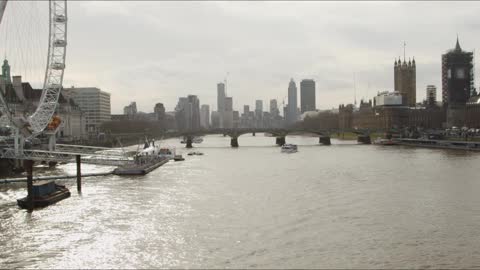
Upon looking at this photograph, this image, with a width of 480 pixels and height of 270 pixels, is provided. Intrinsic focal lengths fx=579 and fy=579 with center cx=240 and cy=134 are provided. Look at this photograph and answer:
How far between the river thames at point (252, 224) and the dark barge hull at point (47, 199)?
0.74 m

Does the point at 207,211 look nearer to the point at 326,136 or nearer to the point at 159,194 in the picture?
the point at 159,194

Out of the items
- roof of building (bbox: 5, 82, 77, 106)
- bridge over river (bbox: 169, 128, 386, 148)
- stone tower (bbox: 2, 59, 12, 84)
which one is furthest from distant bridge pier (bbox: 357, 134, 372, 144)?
stone tower (bbox: 2, 59, 12, 84)

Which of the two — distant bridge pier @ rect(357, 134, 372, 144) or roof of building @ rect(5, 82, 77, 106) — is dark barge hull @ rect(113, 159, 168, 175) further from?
distant bridge pier @ rect(357, 134, 372, 144)

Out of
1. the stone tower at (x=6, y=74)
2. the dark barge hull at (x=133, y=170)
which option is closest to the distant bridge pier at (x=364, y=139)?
the stone tower at (x=6, y=74)

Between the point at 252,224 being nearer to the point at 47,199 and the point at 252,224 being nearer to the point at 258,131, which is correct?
the point at 47,199

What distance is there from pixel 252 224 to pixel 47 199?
1707 cm

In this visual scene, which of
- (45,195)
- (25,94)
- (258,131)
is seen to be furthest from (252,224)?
(258,131)

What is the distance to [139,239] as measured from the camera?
32.3 metres

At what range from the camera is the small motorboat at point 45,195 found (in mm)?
42562

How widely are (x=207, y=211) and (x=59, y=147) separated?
198ft

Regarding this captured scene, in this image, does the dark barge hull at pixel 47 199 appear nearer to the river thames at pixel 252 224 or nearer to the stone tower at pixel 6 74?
the river thames at pixel 252 224

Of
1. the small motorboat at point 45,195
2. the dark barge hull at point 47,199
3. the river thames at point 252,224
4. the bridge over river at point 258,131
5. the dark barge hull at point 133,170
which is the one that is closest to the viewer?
the river thames at point 252,224

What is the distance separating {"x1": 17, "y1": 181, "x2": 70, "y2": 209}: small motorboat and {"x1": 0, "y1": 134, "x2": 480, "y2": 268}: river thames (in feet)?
2.67

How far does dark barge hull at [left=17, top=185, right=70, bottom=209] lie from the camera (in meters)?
42.3
